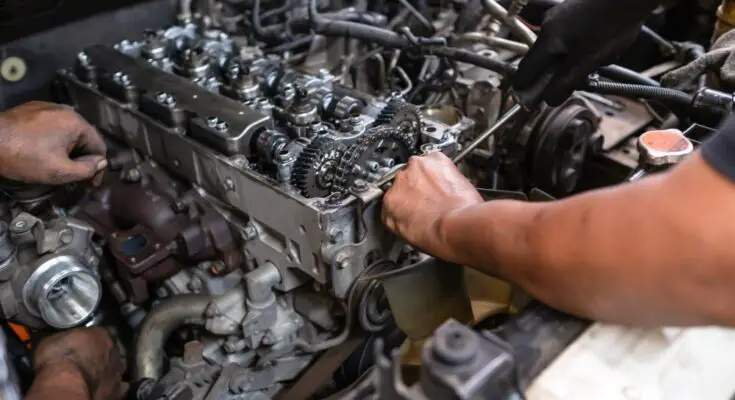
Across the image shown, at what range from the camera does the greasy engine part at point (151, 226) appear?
1506 mm

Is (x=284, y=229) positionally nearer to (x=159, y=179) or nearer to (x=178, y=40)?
(x=159, y=179)

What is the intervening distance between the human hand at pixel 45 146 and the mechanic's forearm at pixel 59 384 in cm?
42

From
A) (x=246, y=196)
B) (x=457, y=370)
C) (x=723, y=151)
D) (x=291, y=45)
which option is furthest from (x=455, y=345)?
(x=291, y=45)

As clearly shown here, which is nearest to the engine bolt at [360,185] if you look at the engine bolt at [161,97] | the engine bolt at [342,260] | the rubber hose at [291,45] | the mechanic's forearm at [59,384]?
the engine bolt at [342,260]

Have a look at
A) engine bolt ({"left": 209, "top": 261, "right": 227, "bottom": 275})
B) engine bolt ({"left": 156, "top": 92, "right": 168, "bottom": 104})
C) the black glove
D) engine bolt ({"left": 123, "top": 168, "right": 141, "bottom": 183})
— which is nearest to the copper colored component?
the black glove

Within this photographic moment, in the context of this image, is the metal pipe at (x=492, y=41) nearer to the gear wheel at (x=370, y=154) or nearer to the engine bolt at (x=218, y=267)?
the gear wheel at (x=370, y=154)

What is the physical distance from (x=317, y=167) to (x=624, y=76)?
98cm

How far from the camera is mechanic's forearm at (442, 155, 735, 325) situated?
0.76 m

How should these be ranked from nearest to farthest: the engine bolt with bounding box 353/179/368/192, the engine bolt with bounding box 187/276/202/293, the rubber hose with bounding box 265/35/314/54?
the engine bolt with bounding box 353/179/368/192 < the engine bolt with bounding box 187/276/202/293 < the rubber hose with bounding box 265/35/314/54

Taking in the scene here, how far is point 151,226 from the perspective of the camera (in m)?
1.58

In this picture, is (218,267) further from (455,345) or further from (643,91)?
(643,91)

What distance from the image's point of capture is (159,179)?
5.57ft

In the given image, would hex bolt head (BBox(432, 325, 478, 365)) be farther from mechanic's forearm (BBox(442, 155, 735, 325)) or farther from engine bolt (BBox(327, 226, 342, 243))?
engine bolt (BBox(327, 226, 342, 243))

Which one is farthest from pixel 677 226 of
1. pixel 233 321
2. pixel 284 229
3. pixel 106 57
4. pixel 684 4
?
pixel 684 4
